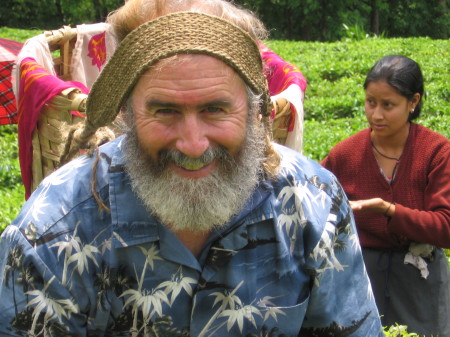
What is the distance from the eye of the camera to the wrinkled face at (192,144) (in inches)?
79.0

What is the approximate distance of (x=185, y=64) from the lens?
2.00 metres

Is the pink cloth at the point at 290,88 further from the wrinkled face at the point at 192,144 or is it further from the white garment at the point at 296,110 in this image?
the wrinkled face at the point at 192,144

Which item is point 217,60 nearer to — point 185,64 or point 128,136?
point 185,64

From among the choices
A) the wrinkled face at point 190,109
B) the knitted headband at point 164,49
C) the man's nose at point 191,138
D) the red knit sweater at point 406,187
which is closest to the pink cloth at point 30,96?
the knitted headband at point 164,49

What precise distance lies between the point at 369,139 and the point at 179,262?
5.81 feet

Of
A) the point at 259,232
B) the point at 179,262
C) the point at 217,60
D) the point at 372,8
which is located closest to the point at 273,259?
the point at 259,232

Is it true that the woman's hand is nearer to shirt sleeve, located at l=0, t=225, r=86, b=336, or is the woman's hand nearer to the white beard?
the white beard

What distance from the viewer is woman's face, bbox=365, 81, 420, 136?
3.51 meters

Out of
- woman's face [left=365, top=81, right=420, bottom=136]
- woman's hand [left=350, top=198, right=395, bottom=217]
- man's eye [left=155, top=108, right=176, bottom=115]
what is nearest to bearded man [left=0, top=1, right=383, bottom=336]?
man's eye [left=155, top=108, right=176, bottom=115]

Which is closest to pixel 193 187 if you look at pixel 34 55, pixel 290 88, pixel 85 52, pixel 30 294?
pixel 30 294

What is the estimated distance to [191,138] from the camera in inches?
79.0

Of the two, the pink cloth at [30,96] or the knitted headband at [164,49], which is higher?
the knitted headband at [164,49]

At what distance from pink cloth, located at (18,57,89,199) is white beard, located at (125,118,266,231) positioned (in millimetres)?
766

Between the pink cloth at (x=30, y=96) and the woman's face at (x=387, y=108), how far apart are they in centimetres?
158
